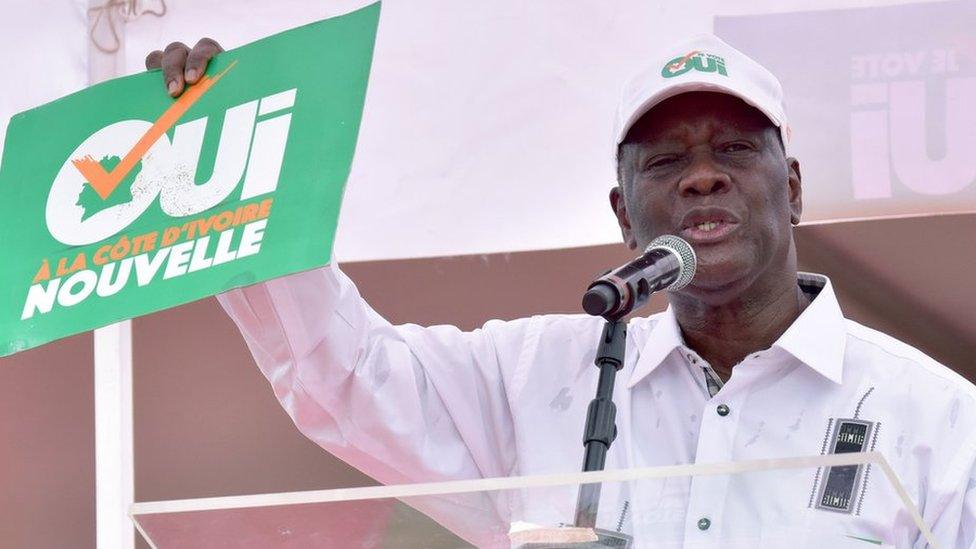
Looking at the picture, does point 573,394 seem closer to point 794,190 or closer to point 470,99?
point 794,190

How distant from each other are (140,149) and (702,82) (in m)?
0.87

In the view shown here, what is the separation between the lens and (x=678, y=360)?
2355 millimetres

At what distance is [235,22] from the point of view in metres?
3.07

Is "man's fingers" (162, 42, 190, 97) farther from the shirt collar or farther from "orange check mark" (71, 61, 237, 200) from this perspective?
the shirt collar

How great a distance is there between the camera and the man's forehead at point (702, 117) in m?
2.34

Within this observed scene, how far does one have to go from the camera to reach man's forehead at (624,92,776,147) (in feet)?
7.69

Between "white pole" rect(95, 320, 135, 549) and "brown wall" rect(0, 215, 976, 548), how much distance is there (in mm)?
248

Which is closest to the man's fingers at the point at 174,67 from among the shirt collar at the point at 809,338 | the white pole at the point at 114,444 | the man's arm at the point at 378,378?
the man's arm at the point at 378,378

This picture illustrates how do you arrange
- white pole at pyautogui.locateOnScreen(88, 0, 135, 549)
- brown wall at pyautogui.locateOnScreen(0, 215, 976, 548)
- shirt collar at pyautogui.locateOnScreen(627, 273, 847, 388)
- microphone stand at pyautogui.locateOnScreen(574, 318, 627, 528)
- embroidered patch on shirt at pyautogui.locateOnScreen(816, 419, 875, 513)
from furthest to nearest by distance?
brown wall at pyautogui.locateOnScreen(0, 215, 976, 548) → white pole at pyautogui.locateOnScreen(88, 0, 135, 549) → shirt collar at pyautogui.locateOnScreen(627, 273, 847, 388) → microphone stand at pyautogui.locateOnScreen(574, 318, 627, 528) → embroidered patch on shirt at pyautogui.locateOnScreen(816, 419, 875, 513)

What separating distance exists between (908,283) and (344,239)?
1145 millimetres

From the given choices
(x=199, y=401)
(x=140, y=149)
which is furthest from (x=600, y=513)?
(x=199, y=401)

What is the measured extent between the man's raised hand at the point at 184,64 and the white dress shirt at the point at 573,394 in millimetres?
311

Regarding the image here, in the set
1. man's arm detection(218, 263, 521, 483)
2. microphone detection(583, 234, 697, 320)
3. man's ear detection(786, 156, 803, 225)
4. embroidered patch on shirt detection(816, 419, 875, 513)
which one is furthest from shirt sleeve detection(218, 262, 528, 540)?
embroidered patch on shirt detection(816, 419, 875, 513)

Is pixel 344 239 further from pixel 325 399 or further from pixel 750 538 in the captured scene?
pixel 750 538
